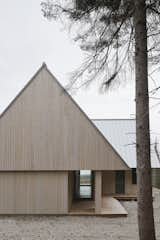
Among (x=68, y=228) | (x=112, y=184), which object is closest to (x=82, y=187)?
(x=112, y=184)

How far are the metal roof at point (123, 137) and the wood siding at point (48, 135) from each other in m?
6.59

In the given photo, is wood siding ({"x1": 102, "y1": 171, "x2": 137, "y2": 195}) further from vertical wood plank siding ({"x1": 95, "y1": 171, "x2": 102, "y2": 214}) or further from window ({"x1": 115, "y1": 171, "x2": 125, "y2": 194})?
vertical wood plank siding ({"x1": 95, "y1": 171, "x2": 102, "y2": 214})

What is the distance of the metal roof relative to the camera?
19047 mm

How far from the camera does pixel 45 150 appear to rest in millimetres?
12398

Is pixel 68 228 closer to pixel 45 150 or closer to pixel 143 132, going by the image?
pixel 45 150

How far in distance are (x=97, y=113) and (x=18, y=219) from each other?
79.1 ft

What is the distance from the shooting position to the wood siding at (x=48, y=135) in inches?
484

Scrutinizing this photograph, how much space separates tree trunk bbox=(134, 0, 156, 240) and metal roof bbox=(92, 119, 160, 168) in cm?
1293

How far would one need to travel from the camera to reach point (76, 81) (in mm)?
6578

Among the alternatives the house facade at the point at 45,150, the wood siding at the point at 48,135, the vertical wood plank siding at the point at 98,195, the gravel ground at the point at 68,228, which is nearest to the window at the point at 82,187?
the house facade at the point at 45,150

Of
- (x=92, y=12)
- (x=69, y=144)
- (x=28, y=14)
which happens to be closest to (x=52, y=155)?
(x=69, y=144)

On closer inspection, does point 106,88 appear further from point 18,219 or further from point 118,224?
point 18,219

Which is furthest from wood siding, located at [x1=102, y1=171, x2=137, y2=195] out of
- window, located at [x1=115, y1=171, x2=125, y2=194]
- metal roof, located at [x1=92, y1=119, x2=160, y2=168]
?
metal roof, located at [x1=92, y1=119, x2=160, y2=168]

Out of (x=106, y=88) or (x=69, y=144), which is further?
(x=69, y=144)
